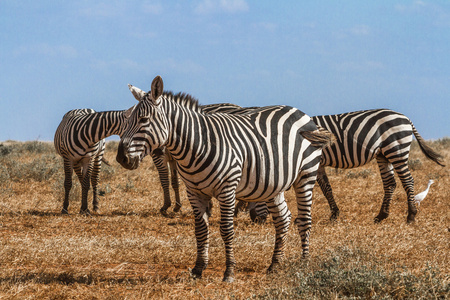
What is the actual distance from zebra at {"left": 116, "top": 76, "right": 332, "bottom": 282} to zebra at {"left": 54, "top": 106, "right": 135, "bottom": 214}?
4.92 metres

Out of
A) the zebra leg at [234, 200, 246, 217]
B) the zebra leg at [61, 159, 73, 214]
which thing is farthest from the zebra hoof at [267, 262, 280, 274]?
the zebra leg at [61, 159, 73, 214]

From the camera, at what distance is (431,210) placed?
10.9 meters

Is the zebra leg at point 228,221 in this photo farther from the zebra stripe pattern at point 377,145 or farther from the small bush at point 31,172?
the small bush at point 31,172

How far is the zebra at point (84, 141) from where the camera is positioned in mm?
10508

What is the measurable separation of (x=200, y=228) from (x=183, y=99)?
5.10 ft

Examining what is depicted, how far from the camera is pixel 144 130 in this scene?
5.28 meters

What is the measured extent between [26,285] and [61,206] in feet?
22.0

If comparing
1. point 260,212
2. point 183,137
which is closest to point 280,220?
point 183,137

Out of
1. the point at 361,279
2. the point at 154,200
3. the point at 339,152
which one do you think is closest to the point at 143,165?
the point at 154,200

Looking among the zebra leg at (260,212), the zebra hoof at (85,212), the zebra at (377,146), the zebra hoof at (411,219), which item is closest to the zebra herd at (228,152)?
the zebra leg at (260,212)

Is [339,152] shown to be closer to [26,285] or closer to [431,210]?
[431,210]

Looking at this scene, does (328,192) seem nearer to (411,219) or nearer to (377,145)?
(377,145)

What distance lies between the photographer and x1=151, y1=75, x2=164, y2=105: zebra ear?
5301 mm

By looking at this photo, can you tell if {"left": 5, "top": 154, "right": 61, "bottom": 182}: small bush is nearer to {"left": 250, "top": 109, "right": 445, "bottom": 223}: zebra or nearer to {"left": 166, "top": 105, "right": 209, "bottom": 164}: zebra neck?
{"left": 250, "top": 109, "right": 445, "bottom": 223}: zebra
